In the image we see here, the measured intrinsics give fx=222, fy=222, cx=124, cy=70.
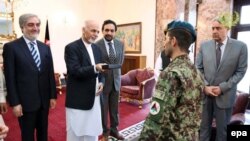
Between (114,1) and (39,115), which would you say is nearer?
(39,115)

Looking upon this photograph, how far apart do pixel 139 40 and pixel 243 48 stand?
15.3ft

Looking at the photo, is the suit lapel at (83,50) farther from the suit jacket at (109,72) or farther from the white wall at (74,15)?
the white wall at (74,15)

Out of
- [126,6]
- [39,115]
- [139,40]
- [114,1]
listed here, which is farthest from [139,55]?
[39,115]

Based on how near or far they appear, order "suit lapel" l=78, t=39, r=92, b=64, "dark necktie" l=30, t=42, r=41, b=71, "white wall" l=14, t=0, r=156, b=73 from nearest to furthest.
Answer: "dark necktie" l=30, t=42, r=41, b=71 → "suit lapel" l=78, t=39, r=92, b=64 → "white wall" l=14, t=0, r=156, b=73

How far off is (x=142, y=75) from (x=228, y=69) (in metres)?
3.16

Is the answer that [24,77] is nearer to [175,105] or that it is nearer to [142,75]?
[175,105]

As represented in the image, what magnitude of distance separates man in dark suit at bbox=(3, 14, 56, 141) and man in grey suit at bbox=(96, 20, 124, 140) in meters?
0.89

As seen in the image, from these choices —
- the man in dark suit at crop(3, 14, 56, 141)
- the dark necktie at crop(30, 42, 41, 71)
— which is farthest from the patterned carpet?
the dark necktie at crop(30, 42, 41, 71)

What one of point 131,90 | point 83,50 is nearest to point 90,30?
point 83,50

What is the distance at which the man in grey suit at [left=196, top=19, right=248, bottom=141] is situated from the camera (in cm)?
240

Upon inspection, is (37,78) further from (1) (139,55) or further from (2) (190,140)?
(1) (139,55)

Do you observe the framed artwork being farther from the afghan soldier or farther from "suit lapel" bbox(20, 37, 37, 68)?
the afghan soldier

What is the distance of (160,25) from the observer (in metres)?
6.31

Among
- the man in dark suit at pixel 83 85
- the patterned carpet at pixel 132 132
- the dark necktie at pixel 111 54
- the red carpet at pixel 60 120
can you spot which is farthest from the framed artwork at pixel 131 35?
the man in dark suit at pixel 83 85
